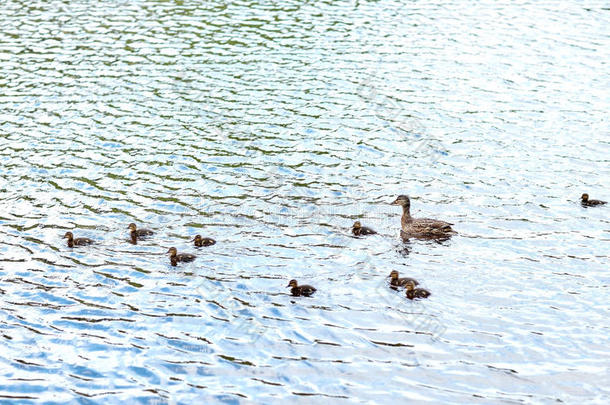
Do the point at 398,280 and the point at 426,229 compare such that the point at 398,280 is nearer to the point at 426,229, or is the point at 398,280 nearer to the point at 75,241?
the point at 426,229

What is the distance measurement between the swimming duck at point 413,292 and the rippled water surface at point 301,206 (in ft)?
0.74

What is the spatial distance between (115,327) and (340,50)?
77.3ft

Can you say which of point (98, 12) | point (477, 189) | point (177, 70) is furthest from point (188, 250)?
point (98, 12)

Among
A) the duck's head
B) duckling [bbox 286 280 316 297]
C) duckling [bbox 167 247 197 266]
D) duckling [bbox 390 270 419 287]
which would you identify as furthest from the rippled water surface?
the duck's head

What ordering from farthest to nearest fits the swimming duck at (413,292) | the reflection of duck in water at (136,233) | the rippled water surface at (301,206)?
the reflection of duck in water at (136,233) → the swimming duck at (413,292) → the rippled water surface at (301,206)

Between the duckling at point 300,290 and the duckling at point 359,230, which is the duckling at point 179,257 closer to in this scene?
the duckling at point 300,290

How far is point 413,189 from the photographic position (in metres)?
24.5

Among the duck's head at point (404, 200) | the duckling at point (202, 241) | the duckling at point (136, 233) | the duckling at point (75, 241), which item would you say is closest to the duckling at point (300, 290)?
the duckling at point (202, 241)

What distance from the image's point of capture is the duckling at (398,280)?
60.0 ft

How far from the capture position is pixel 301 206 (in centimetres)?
2314

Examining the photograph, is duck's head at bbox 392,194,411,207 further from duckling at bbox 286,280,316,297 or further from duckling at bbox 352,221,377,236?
duckling at bbox 286,280,316,297

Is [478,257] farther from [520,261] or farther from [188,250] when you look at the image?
[188,250]

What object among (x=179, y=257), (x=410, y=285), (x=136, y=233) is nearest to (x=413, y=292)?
(x=410, y=285)

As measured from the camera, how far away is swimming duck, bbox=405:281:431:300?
17953mm
